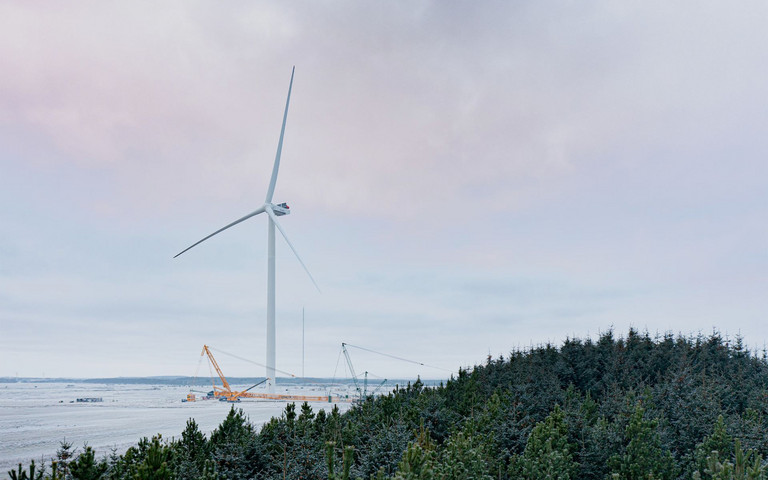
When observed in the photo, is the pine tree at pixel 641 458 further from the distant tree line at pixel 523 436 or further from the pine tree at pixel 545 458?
the pine tree at pixel 545 458

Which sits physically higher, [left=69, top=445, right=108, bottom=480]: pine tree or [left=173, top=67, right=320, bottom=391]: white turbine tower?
[left=173, top=67, right=320, bottom=391]: white turbine tower

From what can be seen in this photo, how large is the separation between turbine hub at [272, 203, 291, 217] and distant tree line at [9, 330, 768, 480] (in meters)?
64.3

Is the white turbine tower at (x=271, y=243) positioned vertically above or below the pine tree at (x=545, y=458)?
above

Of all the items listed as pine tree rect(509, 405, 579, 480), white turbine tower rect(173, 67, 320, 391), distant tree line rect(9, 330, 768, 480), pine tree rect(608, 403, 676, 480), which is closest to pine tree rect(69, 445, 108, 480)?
distant tree line rect(9, 330, 768, 480)

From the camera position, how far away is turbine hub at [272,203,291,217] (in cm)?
10519

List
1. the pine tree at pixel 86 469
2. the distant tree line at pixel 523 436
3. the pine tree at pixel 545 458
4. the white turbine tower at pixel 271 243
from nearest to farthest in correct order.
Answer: the pine tree at pixel 86 469
the distant tree line at pixel 523 436
the pine tree at pixel 545 458
the white turbine tower at pixel 271 243

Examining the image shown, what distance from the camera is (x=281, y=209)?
350 feet

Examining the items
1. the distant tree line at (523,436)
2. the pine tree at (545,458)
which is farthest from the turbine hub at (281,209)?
the pine tree at (545,458)

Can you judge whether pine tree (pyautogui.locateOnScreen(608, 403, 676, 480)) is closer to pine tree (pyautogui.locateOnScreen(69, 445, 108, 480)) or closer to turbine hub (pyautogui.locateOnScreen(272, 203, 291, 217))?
pine tree (pyautogui.locateOnScreen(69, 445, 108, 480))

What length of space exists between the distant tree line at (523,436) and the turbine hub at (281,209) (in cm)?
6431

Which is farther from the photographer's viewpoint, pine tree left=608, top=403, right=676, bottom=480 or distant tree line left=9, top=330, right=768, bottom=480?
pine tree left=608, top=403, right=676, bottom=480

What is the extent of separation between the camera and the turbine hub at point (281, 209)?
345ft

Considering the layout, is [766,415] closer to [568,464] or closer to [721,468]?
[568,464]

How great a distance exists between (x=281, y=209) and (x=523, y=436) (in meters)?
83.8
